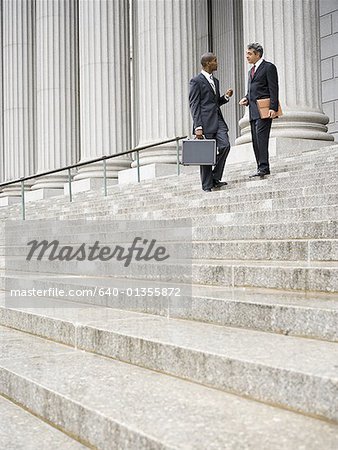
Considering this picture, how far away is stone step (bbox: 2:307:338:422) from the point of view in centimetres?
318

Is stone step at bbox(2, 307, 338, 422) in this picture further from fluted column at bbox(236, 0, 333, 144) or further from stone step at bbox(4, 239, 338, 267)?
fluted column at bbox(236, 0, 333, 144)

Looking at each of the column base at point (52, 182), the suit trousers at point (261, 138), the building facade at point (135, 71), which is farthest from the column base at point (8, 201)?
the suit trousers at point (261, 138)

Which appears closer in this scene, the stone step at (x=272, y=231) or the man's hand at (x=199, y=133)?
the stone step at (x=272, y=231)

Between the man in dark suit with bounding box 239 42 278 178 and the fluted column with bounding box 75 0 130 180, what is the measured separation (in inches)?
446

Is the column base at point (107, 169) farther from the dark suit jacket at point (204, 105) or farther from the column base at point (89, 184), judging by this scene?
the dark suit jacket at point (204, 105)

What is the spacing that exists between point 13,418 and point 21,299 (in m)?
3.04

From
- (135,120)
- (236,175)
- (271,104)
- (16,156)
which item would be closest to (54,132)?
(16,156)

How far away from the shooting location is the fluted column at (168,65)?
61.4 feet

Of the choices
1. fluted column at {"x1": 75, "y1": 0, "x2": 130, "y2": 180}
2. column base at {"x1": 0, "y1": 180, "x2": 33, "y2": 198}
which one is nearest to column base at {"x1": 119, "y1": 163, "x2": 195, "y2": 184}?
fluted column at {"x1": 75, "y1": 0, "x2": 130, "y2": 180}

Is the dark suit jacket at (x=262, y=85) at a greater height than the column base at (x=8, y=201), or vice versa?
the dark suit jacket at (x=262, y=85)

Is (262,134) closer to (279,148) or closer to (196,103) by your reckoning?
(196,103)

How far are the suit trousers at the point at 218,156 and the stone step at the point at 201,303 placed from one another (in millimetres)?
3699

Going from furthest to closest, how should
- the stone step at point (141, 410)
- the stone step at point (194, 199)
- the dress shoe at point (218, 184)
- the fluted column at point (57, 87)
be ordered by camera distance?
the fluted column at point (57, 87) < the dress shoe at point (218, 184) < the stone step at point (194, 199) < the stone step at point (141, 410)

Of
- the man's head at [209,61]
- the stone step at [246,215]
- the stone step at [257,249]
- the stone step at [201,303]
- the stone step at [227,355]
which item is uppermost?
the man's head at [209,61]
